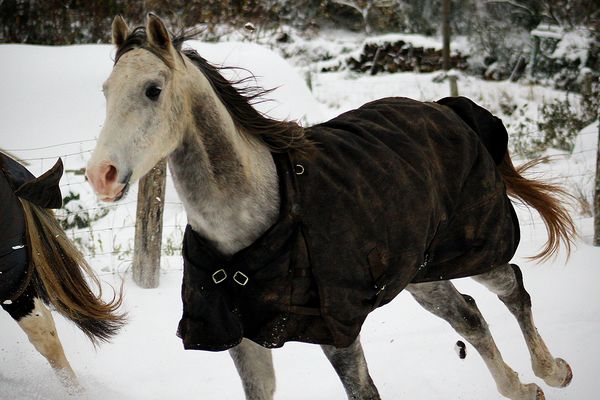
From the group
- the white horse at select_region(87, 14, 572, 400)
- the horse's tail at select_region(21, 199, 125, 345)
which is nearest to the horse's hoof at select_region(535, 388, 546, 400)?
the white horse at select_region(87, 14, 572, 400)

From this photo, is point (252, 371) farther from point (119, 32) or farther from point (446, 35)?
point (446, 35)

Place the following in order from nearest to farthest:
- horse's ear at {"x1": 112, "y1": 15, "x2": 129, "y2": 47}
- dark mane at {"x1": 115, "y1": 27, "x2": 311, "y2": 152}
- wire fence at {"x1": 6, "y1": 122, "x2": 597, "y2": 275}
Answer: horse's ear at {"x1": 112, "y1": 15, "x2": 129, "y2": 47}
dark mane at {"x1": 115, "y1": 27, "x2": 311, "y2": 152}
wire fence at {"x1": 6, "y1": 122, "x2": 597, "y2": 275}

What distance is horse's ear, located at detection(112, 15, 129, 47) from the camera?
2148 millimetres

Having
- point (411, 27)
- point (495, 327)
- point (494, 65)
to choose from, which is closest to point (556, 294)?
point (495, 327)

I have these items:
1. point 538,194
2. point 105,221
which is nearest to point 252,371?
point 538,194

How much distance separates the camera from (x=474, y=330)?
127 inches

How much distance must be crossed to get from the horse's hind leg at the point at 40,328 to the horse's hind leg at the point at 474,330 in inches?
75.0

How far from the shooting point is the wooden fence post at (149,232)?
4805mm

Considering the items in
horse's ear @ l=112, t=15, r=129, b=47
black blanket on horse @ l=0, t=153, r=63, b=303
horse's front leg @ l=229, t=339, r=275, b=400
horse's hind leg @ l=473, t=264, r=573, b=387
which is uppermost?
horse's ear @ l=112, t=15, r=129, b=47

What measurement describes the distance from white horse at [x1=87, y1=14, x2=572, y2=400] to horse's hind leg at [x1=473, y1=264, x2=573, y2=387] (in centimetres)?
114

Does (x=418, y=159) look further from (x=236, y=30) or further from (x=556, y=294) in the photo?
(x=236, y=30)

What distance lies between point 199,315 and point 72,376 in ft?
5.27

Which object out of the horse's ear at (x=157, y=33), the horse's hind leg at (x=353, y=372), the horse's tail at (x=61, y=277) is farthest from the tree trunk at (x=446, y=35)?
the horse's ear at (x=157, y=33)

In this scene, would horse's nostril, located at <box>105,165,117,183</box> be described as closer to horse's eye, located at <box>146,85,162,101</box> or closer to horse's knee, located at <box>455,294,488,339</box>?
horse's eye, located at <box>146,85,162,101</box>
